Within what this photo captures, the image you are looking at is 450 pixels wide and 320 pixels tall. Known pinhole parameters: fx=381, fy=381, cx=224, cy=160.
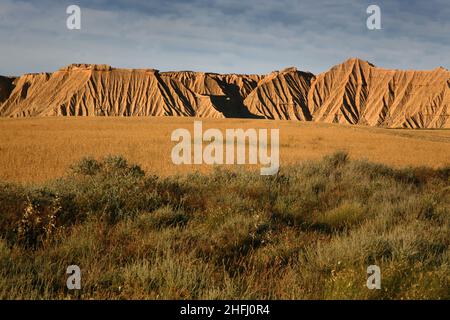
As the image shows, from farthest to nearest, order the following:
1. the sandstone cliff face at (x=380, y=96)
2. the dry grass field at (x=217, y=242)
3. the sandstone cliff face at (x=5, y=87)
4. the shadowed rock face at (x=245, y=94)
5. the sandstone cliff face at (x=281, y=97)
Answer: the sandstone cliff face at (x=281, y=97) → the sandstone cliff face at (x=5, y=87) → the sandstone cliff face at (x=380, y=96) → the shadowed rock face at (x=245, y=94) → the dry grass field at (x=217, y=242)

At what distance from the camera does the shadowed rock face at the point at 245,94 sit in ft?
458

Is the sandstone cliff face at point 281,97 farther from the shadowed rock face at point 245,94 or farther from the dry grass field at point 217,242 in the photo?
the dry grass field at point 217,242

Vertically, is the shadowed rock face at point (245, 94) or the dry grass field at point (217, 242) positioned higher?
the shadowed rock face at point (245, 94)

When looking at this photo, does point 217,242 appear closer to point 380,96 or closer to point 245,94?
point 380,96

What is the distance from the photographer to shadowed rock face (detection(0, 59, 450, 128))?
139750 mm

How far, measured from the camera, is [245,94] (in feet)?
579

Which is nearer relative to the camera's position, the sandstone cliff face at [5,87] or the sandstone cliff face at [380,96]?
the sandstone cliff face at [380,96]

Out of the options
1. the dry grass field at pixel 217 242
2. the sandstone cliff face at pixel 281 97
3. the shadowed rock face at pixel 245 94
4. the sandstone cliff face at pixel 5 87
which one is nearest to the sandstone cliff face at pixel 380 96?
the shadowed rock face at pixel 245 94

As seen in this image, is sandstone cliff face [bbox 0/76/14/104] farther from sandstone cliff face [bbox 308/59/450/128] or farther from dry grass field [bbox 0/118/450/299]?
dry grass field [bbox 0/118/450/299]

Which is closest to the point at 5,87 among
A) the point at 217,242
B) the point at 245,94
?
the point at 245,94

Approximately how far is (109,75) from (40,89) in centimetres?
2819
